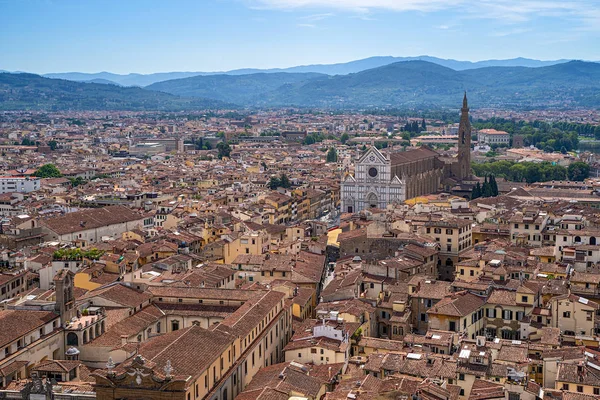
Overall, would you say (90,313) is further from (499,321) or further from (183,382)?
(499,321)

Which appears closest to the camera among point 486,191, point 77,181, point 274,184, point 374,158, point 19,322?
point 19,322

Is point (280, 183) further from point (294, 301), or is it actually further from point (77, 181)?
point (294, 301)

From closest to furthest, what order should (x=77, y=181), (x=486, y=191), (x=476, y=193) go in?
(x=486, y=191)
(x=476, y=193)
(x=77, y=181)

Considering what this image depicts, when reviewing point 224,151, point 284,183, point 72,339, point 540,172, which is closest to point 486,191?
point 284,183

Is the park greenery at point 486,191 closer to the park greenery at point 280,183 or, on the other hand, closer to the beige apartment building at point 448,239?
the park greenery at point 280,183

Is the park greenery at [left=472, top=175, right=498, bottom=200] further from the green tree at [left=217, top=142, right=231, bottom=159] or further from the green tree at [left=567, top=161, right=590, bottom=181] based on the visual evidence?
the green tree at [left=217, top=142, right=231, bottom=159]

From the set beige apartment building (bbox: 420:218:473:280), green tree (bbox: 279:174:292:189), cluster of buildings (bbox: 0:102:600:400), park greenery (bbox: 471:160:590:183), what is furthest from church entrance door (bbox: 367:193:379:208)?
beige apartment building (bbox: 420:218:473:280)
